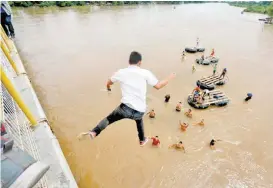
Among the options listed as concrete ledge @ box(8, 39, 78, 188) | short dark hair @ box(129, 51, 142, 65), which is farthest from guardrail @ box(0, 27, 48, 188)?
short dark hair @ box(129, 51, 142, 65)

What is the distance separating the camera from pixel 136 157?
6.68 metres

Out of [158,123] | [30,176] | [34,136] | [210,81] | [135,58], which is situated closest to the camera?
[30,176]

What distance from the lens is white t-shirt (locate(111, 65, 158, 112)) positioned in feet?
10.8

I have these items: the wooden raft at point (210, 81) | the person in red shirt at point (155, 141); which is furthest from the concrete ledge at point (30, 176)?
the wooden raft at point (210, 81)

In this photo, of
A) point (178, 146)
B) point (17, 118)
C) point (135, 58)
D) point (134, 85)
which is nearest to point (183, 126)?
point (178, 146)

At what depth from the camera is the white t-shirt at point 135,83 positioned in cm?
329

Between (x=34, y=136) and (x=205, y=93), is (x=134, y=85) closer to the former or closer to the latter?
(x=34, y=136)

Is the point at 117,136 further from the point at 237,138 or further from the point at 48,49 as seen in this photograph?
the point at 48,49

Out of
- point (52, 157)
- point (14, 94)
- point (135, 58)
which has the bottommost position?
point (52, 157)

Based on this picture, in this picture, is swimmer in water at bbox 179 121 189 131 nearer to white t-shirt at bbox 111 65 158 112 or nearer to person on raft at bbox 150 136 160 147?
person on raft at bbox 150 136 160 147

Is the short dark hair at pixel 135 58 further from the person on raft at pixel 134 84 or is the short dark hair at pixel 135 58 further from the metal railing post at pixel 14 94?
the metal railing post at pixel 14 94

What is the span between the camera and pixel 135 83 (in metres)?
3.29

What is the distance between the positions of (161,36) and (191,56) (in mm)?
8729

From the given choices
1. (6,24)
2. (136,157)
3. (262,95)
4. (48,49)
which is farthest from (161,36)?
(136,157)
